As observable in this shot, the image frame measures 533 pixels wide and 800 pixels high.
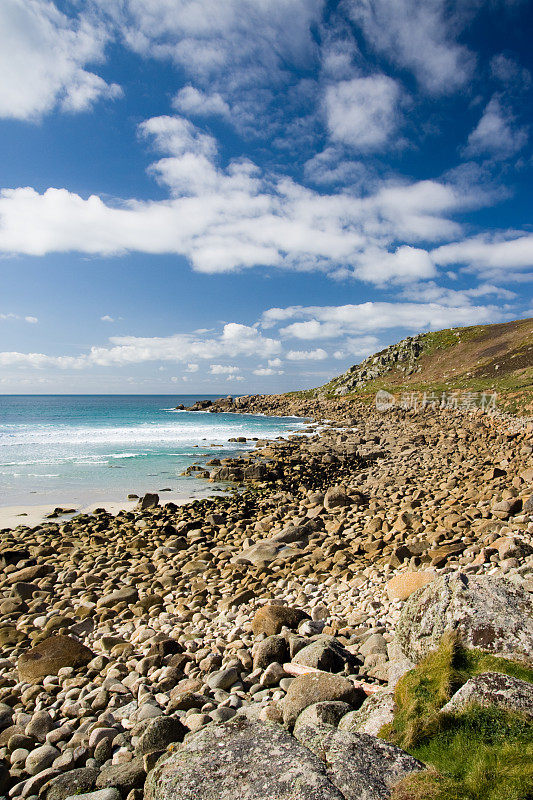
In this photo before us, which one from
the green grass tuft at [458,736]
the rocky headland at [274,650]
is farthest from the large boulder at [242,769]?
the green grass tuft at [458,736]

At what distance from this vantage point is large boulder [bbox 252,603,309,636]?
7449 mm

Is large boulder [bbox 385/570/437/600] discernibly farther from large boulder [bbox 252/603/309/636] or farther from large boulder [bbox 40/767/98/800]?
large boulder [bbox 40/767/98/800]

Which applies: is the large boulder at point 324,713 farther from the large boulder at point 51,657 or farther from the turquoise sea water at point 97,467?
the turquoise sea water at point 97,467

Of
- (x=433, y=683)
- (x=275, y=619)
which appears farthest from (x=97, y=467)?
(x=433, y=683)

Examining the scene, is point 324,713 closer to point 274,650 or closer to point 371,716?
point 371,716

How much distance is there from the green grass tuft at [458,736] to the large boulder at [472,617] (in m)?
0.21

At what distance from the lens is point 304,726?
4137 mm

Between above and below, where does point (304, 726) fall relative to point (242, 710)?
above

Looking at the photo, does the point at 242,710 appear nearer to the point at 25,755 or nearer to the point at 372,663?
the point at 372,663

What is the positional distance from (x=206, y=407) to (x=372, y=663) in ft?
381

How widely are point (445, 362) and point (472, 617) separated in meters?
96.8

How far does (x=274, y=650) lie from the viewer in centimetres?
650

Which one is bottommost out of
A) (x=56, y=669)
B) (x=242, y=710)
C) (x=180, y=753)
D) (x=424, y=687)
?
(x=56, y=669)

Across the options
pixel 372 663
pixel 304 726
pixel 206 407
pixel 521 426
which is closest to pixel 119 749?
pixel 304 726
